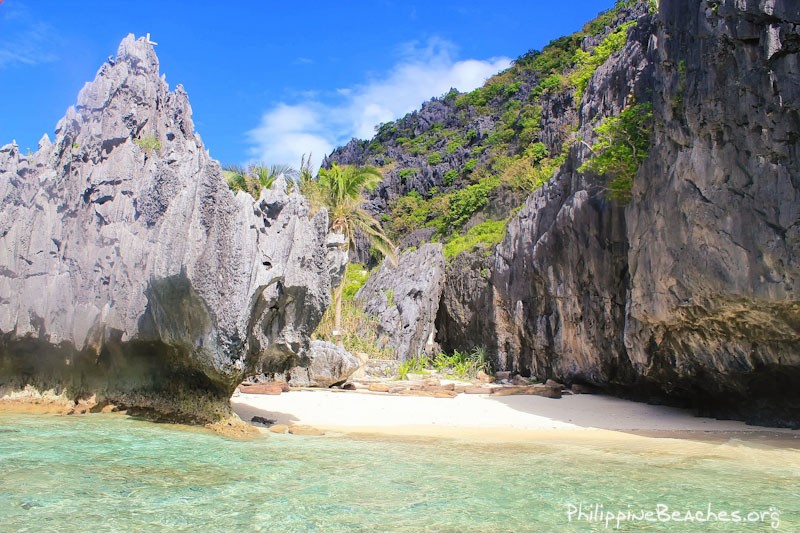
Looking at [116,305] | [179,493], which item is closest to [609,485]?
[179,493]

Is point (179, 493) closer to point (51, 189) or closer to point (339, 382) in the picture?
point (51, 189)

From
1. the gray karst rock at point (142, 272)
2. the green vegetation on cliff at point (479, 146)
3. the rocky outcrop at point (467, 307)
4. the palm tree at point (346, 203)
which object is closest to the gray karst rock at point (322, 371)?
the gray karst rock at point (142, 272)

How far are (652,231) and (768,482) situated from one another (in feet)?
16.5

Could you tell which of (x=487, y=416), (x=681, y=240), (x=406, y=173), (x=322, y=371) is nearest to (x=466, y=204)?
(x=406, y=173)

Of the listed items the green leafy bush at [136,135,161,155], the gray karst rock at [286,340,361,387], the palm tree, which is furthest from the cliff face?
the green leafy bush at [136,135,161,155]

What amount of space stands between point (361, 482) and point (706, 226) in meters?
6.50

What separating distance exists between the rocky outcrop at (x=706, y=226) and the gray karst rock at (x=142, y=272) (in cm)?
575

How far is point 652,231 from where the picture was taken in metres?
10.1

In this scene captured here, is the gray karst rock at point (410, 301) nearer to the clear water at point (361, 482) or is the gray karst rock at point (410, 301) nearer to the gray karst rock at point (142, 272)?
the gray karst rock at point (142, 272)

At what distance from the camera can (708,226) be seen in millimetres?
8828

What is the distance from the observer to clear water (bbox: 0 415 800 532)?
4.68 m

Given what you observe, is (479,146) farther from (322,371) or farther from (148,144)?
(148,144)

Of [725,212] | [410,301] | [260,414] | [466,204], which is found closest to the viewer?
[725,212]

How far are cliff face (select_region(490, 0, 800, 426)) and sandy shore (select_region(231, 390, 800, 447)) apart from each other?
2.78 feet
